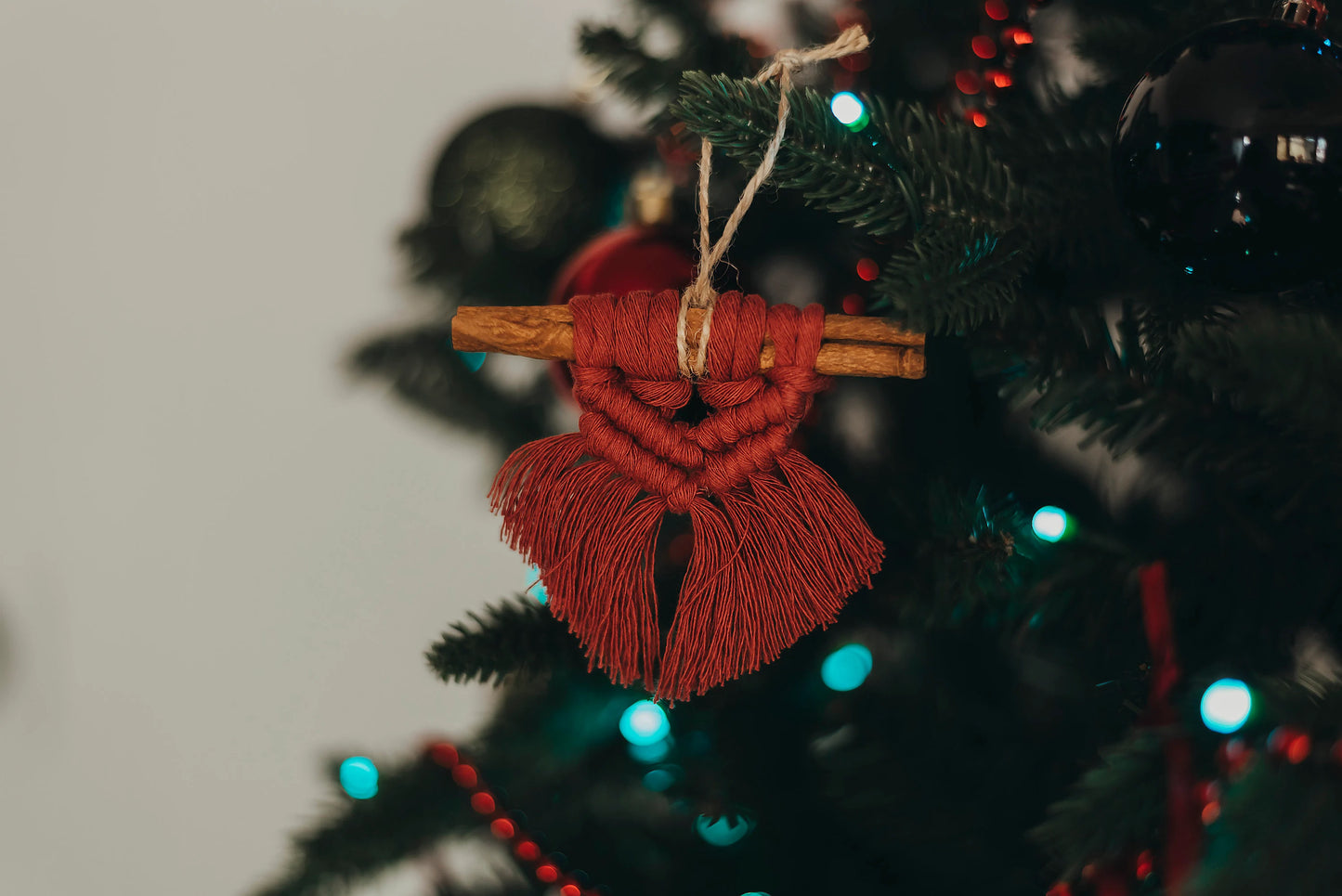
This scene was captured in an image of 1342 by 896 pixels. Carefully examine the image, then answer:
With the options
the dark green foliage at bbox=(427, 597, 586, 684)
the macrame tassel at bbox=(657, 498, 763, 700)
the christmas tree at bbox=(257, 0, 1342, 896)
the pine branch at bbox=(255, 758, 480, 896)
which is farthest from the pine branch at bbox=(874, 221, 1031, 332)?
the pine branch at bbox=(255, 758, 480, 896)

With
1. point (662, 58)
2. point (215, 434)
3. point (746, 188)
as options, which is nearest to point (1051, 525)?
point (746, 188)

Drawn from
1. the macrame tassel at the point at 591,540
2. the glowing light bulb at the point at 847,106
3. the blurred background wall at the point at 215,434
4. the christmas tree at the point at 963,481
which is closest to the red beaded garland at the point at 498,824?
the christmas tree at the point at 963,481

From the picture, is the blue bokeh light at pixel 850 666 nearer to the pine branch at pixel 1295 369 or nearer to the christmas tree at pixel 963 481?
the christmas tree at pixel 963 481

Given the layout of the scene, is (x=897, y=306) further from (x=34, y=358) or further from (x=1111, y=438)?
(x=34, y=358)

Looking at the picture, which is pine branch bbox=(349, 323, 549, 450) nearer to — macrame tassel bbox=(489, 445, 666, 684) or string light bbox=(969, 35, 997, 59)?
macrame tassel bbox=(489, 445, 666, 684)

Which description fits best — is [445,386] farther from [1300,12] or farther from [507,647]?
[1300,12]

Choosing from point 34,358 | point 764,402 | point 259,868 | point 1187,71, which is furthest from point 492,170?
point 259,868
